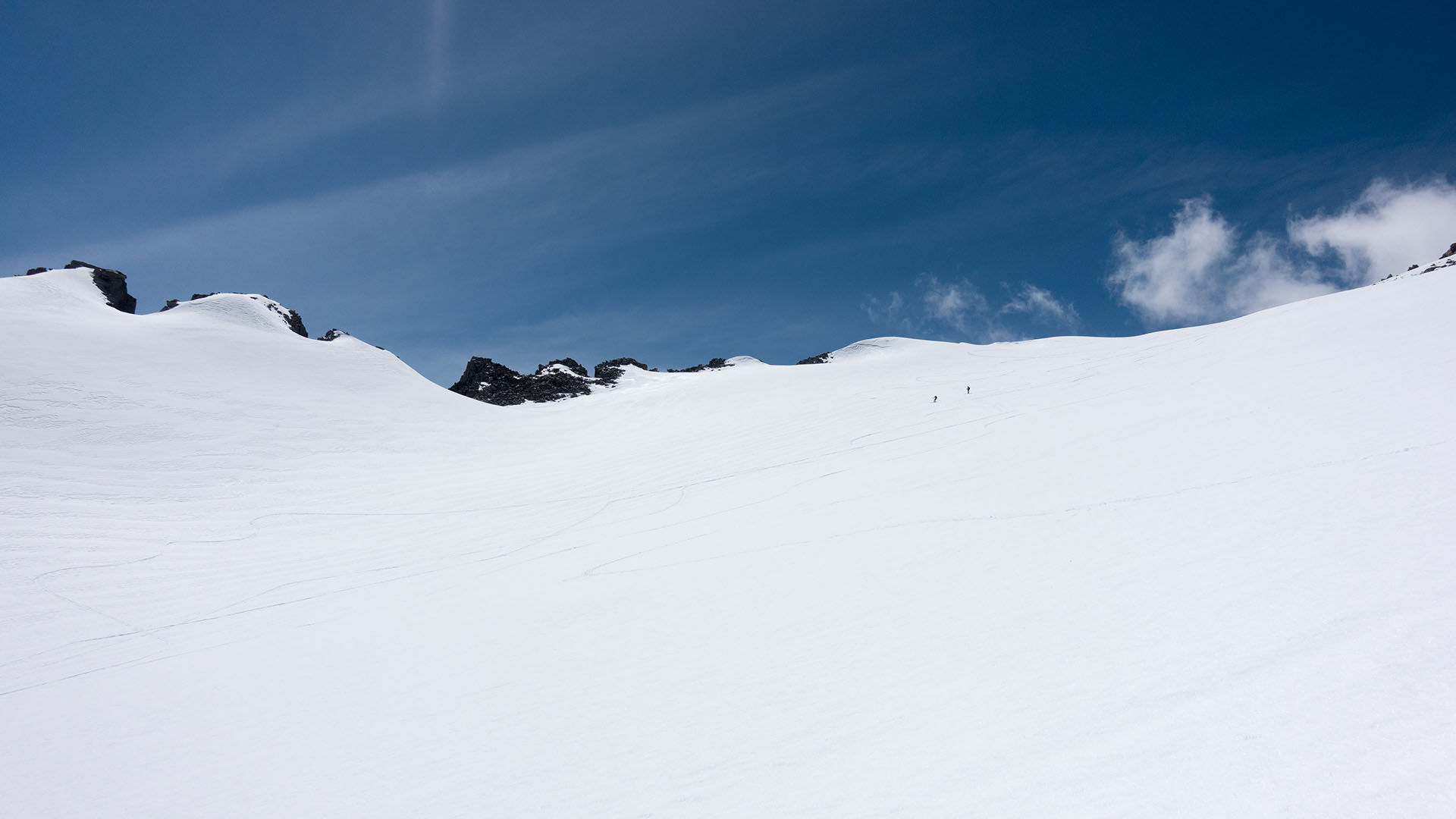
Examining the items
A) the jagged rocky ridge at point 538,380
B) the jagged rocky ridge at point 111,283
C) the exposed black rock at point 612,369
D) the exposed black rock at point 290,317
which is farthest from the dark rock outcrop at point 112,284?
the exposed black rock at point 612,369

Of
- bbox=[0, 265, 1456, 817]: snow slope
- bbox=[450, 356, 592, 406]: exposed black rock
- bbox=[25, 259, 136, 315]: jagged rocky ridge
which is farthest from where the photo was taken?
bbox=[450, 356, 592, 406]: exposed black rock

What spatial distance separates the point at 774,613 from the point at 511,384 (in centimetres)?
3873

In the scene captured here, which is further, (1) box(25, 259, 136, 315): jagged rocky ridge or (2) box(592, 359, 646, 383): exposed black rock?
(2) box(592, 359, 646, 383): exposed black rock

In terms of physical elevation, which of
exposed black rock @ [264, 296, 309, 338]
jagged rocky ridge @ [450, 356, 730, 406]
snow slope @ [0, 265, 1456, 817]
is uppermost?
jagged rocky ridge @ [450, 356, 730, 406]

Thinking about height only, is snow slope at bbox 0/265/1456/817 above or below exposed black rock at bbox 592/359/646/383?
below

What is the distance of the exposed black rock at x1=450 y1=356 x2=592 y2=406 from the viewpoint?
35.2m

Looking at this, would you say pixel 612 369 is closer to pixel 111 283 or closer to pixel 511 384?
pixel 511 384

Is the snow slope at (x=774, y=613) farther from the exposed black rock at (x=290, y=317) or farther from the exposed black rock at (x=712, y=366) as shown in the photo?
the exposed black rock at (x=712, y=366)

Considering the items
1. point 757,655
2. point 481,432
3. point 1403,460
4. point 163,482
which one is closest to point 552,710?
point 757,655

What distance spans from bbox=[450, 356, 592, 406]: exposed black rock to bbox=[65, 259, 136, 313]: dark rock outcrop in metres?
16.3

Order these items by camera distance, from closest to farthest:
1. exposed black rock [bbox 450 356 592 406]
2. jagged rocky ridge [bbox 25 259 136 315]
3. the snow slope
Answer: the snow slope
jagged rocky ridge [bbox 25 259 136 315]
exposed black rock [bbox 450 356 592 406]

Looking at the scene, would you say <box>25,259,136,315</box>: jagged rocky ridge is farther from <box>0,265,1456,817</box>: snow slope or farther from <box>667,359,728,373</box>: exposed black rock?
<box>667,359,728,373</box>: exposed black rock

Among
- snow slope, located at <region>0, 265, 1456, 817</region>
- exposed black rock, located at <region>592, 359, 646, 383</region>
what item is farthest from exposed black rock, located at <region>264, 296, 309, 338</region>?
exposed black rock, located at <region>592, 359, 646, 383</region>

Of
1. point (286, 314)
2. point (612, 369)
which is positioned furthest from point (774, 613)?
point (612, 369)
